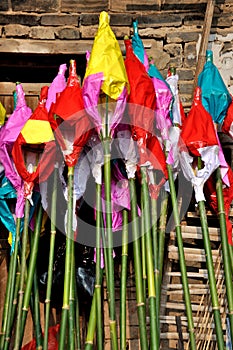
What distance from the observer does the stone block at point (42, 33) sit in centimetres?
400

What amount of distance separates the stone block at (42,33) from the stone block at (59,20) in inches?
1.4

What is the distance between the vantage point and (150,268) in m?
2.99

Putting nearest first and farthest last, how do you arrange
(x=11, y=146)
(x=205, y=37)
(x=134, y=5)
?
(x=11, y=146) → (x=205, y=37) → (x=134, y=5)

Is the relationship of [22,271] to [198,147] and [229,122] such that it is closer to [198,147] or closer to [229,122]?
[198,147]

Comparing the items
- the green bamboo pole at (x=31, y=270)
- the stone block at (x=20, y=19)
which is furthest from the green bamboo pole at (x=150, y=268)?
the stone block at (x=20, y=19)

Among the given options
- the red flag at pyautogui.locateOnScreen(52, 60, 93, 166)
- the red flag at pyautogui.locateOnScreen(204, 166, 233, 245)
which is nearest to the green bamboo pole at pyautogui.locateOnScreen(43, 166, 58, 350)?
the red flag at pyautogui.locateOnScreen(52, 60, 93, 166)

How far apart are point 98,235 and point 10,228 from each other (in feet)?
2.02

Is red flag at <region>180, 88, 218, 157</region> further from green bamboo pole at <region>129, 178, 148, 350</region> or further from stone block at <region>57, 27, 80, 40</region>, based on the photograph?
stone block at <region>57, 27, 80, 40</region>

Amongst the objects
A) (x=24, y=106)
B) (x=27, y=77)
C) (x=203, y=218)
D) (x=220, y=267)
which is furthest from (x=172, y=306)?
(x=27, y=77)

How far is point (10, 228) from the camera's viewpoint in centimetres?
343

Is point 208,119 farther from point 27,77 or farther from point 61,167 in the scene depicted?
point 27,77

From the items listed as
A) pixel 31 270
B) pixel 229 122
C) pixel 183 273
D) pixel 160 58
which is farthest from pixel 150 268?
pixel 160 58

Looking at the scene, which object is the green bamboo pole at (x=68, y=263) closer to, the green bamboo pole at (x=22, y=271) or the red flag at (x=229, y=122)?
the green bamboo pole at (x=22, y=271)

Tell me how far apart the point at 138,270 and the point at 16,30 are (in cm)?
194
